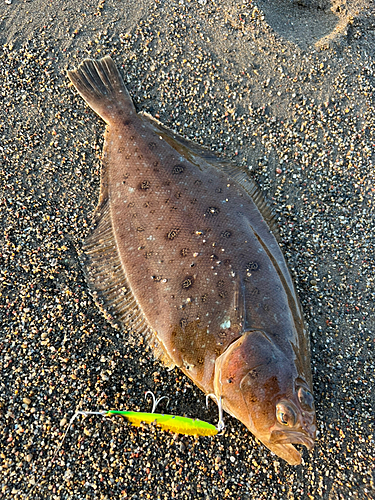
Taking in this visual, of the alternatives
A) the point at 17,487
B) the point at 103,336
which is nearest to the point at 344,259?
the point at 103,336

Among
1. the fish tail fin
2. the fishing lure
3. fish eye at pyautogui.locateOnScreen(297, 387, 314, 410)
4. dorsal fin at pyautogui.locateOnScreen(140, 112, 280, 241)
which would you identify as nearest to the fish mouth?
fish eye at pyautogui.locateOnScreen(297, 387, 314, 410)

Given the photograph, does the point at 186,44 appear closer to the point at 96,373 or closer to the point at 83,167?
the point at 83,167

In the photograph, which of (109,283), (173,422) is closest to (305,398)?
(173,422)

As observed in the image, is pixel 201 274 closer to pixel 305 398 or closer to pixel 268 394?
pixel 268 394

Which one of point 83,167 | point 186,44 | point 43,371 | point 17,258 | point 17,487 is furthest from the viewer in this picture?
point 186,44

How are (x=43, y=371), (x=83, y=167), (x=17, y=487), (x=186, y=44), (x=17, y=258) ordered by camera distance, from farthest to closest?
1. (x=186, y=44)
2. (x=83, y=167)
3. (x=17, y=258)
4. (x=43, y=371)
5. (x=17, y=487)

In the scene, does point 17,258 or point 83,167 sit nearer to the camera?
point 17,258
